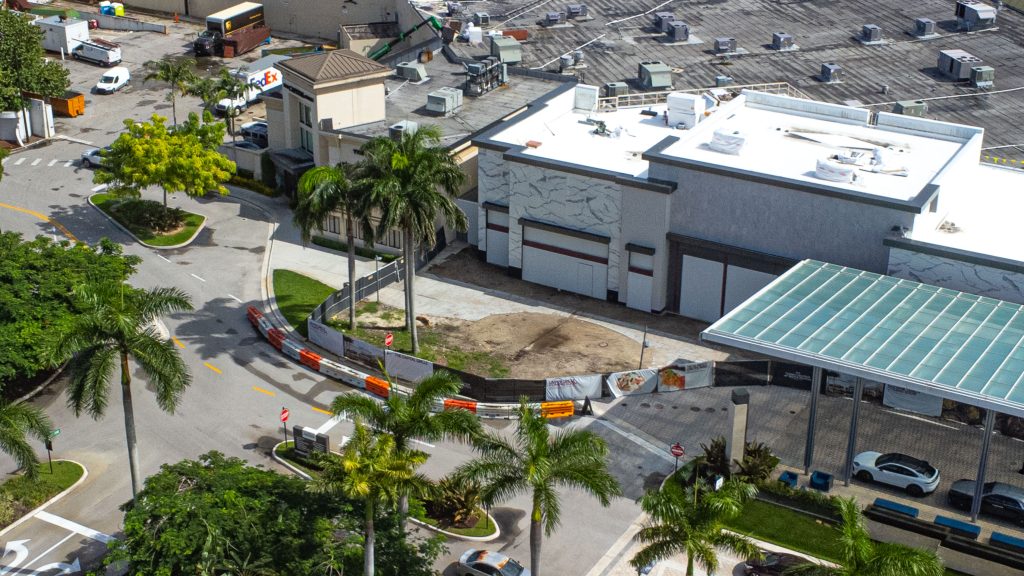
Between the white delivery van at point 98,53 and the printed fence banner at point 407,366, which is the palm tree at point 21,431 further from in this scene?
the white delivery van at point 98,53

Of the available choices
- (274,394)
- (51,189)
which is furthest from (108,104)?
(274,394)

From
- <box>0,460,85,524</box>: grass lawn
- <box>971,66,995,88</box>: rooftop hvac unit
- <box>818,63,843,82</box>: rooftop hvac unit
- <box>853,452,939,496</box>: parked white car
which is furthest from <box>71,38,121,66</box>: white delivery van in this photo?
<box>853,452,939,496</box>: parked white car

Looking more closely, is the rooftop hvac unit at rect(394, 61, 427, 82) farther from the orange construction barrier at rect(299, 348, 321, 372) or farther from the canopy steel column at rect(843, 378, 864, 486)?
the canopy steel column at rect(843, 378, 864, 486)

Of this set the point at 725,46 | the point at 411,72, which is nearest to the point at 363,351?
the point at 411,72

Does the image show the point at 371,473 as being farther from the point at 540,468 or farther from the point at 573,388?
the point at 573,388

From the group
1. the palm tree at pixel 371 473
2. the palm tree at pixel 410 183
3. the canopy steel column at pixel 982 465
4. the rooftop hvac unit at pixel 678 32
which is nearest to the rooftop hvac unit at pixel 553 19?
the rooftop hvac unit at pixel 678 32

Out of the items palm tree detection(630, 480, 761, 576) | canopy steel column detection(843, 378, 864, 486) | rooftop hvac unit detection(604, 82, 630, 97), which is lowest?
canopy steel column detection(843, 378, 864, 486)
